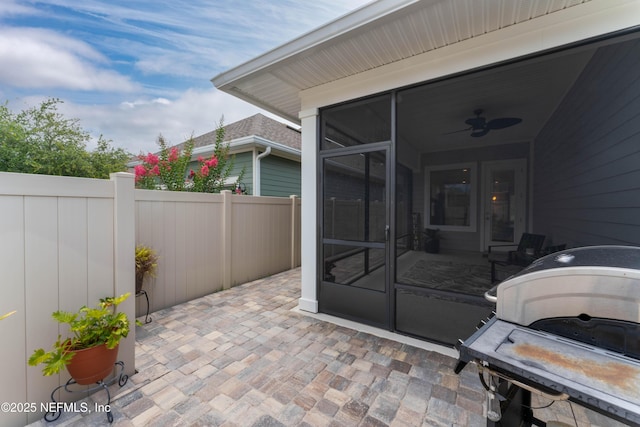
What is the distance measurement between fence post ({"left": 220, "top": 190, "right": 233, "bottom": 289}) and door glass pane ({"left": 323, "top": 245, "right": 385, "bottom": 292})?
1878 millimetres

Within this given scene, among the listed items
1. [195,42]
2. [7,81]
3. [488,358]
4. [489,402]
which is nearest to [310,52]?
[488,358]

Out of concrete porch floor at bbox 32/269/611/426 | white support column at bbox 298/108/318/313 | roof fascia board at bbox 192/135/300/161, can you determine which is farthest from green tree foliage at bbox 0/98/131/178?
white support column at bbox 298/108/318/313

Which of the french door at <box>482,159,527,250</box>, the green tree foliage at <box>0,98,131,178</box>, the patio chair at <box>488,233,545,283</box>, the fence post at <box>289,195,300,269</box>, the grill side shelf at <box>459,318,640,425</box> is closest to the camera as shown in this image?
the grill side shelf at <box>459,318,640,425</box>

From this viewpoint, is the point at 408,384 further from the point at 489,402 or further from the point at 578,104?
the point at 578,104

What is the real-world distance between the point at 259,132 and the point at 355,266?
5.88m

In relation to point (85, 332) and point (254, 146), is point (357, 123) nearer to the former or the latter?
point (85, 332)

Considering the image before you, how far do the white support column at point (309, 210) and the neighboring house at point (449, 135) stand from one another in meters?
0.02

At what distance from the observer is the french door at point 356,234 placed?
9.76 ft

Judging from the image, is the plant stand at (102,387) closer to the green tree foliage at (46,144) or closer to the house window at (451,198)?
the house window at (451,198)

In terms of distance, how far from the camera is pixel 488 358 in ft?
3.15

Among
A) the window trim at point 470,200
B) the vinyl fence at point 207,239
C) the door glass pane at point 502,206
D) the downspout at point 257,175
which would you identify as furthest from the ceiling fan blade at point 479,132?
the downspout at point 257,175

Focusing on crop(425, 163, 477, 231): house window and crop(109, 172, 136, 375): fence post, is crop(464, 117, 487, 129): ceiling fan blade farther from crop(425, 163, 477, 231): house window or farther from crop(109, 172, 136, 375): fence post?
crop(109, 172, 136, 375): fence post

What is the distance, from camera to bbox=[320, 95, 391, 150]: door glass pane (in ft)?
9.73

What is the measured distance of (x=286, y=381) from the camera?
6.82 feet
